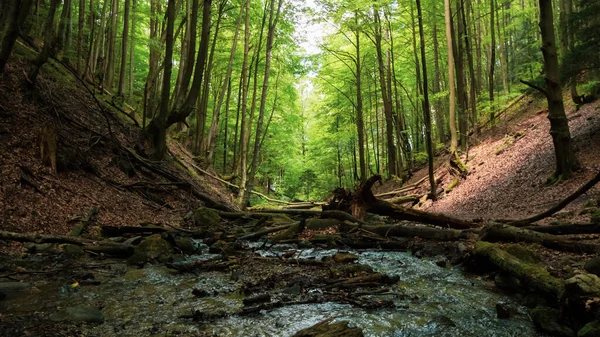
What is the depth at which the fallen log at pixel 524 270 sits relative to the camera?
375 cm

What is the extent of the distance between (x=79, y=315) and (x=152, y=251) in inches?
134

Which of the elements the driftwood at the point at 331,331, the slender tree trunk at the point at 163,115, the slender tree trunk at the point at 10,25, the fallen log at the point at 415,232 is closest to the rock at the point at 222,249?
the fallen log at the point at 415,232

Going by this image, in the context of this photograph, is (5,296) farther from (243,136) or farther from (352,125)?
(352,125)

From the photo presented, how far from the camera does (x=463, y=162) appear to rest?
17453 mm

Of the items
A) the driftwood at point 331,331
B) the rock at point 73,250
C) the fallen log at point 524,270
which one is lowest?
the driftwood at point 331,331

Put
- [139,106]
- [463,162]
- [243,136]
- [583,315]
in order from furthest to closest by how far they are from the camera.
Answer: [139,106] → [463,162] → [243,136] → [583,315]

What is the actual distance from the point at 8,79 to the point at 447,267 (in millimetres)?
11796

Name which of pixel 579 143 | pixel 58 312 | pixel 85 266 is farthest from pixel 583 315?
pixel 579 143

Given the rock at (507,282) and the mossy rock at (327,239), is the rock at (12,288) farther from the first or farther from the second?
the rock at (507,282)

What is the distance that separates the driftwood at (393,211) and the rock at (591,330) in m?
5.44

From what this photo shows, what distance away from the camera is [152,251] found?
7.04m

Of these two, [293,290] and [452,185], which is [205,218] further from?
[452,185]

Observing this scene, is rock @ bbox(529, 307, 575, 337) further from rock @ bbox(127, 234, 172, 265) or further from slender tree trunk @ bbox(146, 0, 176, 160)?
slender tree trunk @ bbox(146, 0, 176, 160)

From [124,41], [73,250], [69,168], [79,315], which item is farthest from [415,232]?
[124,41]
